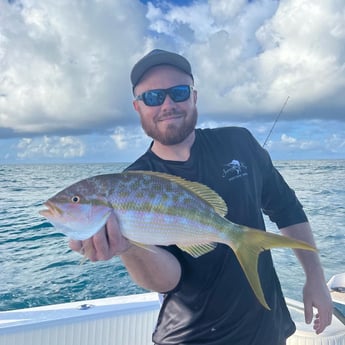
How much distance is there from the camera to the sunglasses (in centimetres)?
214

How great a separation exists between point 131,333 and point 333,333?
5.71 ft

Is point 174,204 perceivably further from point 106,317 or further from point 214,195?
point 106,317

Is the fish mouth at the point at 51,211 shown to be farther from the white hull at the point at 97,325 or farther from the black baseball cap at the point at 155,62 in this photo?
the white hull at the point at 97,325

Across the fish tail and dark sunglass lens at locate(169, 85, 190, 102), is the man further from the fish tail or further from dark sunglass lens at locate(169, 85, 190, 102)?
the fish tail

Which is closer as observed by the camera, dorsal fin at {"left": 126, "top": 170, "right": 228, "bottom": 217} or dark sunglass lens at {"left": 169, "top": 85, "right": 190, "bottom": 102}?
dorsal fin at {"left": 126, "top": 170, "right": 228, "bottom": 217}

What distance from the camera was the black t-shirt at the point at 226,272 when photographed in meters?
1.90

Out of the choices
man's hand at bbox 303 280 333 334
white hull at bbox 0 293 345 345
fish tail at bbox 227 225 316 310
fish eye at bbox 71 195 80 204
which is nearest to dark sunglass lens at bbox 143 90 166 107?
fish eye at bbox 71 195 80 204

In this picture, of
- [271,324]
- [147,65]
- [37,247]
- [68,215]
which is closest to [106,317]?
[271,324]

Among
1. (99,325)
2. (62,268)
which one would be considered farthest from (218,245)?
(62,268)

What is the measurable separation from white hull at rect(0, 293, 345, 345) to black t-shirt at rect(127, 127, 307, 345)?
4.05ft

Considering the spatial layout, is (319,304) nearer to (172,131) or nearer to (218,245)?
(218,245)

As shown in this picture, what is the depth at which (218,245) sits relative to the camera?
1.97m

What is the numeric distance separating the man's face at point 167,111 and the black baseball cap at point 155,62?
28 millimetres

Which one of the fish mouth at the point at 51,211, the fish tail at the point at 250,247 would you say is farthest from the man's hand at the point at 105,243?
the fish tail at the point at 250,247
